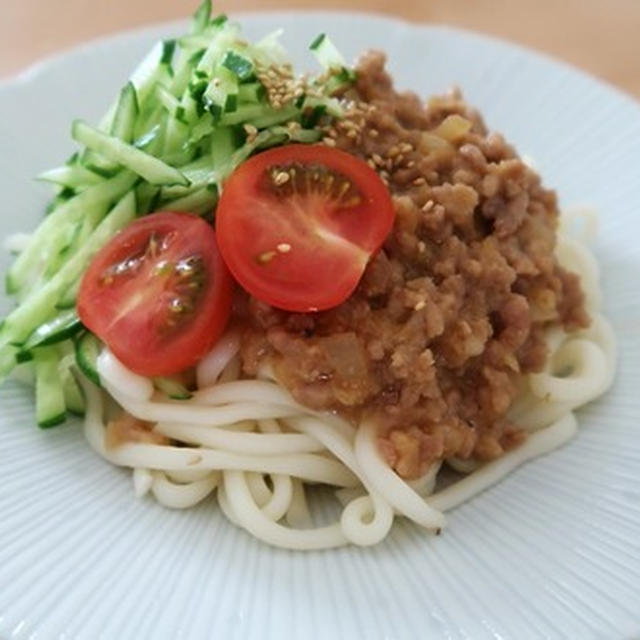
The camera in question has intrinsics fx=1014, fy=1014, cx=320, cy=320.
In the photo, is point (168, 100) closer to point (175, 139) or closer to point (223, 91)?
point (175, 139)

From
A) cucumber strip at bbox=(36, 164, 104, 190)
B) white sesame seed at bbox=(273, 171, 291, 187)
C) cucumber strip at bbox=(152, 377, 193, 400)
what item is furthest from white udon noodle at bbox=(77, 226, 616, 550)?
cucumber strip at bbox=(36, 164, 104, 190)

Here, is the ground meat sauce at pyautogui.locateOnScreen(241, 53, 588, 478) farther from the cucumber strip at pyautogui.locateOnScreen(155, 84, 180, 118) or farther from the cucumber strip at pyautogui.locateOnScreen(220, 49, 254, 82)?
the cucumber strip at pyautogui.locateOnScreen(155, 84, 180, 118)

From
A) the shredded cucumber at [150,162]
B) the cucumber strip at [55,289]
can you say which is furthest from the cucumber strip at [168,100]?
the cucumber strip at [55,289]

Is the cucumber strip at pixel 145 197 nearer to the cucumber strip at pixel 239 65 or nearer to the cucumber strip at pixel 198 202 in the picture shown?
the cucumber strip at pixel 198 202

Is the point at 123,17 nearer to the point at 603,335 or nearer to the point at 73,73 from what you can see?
the point at 73,73

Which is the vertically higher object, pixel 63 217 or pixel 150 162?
pixel 150 162

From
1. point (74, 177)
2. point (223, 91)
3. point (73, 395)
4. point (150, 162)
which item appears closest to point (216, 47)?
point (223, 91)

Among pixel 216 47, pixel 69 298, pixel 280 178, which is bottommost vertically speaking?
pixel 69 298
